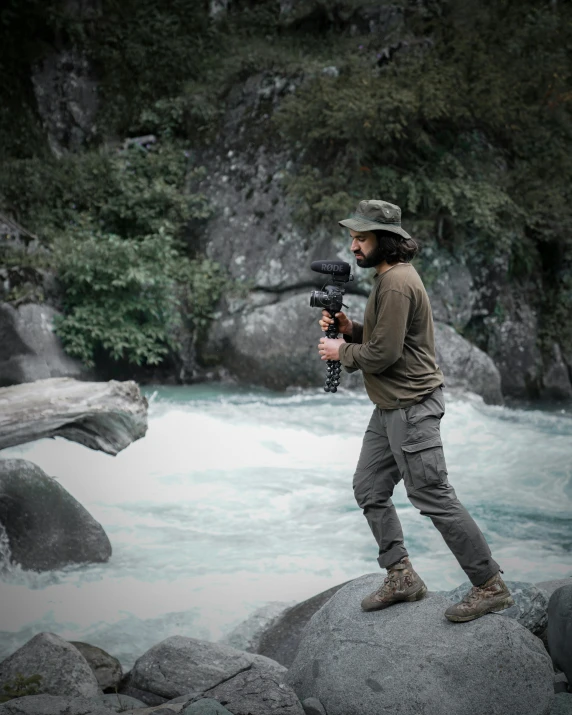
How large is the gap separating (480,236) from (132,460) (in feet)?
22.2

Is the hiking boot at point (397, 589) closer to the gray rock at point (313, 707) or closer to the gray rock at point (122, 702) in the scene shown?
the gray rock at point (313, 707)

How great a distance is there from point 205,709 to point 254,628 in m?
1.75

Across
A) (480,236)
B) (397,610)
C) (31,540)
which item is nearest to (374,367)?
(397,610)

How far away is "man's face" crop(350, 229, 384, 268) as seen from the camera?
3477 millimetres

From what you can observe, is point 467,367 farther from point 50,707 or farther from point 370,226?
point 50,707

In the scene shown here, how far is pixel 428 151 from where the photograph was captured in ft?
39.0

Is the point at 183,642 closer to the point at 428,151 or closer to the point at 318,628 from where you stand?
the point at 318,628

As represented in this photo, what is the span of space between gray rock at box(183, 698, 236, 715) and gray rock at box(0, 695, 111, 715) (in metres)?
0.32

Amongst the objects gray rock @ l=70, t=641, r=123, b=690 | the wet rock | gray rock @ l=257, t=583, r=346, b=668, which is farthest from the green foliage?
the wet rock

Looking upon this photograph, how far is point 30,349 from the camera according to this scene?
32.9ft

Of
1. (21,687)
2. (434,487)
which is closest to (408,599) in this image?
(434,487)

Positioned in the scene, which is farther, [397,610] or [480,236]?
[480,236]

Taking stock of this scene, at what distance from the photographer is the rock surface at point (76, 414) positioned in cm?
664

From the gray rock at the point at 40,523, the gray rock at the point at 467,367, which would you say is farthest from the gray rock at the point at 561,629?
the gray rock at the point at 467,367
